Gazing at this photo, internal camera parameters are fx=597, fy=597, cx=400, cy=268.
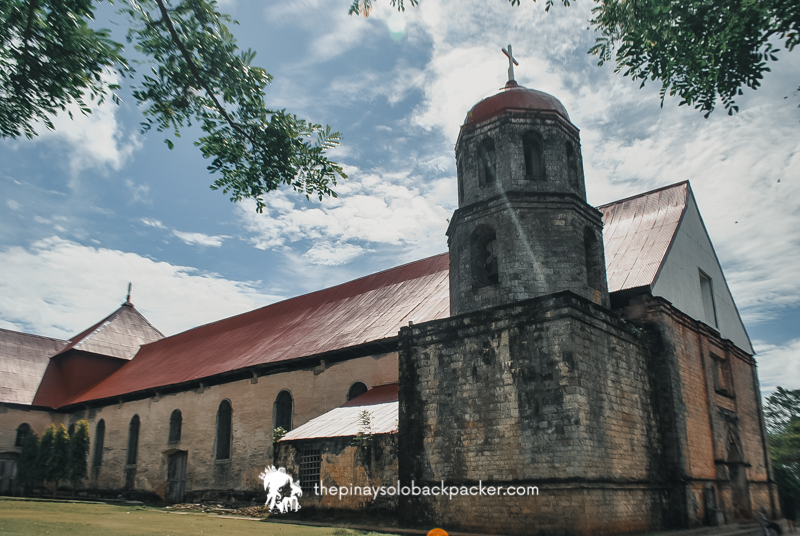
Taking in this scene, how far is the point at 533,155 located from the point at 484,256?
8.71 ft

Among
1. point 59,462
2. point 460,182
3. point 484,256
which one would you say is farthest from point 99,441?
point 484,256

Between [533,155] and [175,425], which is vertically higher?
[533,155]

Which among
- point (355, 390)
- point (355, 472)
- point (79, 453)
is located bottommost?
point (355, 472)

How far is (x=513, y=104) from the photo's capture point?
13680mm

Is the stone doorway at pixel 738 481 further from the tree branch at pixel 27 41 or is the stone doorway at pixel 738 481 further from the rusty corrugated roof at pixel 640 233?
the tree branch at pixel 27 41

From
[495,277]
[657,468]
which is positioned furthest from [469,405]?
[657,468]

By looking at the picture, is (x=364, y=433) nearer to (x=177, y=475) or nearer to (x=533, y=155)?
(x=533, y=155)

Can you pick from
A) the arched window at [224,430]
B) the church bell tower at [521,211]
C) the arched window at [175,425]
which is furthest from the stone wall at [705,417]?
the arched window at [175,425]

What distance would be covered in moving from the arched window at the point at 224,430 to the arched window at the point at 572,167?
13.2 m

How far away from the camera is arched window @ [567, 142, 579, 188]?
44.8 feet

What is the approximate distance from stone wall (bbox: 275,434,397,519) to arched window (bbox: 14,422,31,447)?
1990 cm

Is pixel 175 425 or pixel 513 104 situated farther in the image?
pixel 175 425

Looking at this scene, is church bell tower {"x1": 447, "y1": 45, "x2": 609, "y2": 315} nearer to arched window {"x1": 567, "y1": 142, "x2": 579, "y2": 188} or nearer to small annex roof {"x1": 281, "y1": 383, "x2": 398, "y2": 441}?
arched window {"x1": 567, "y1": 142, "x2": 579, "y2": 188}

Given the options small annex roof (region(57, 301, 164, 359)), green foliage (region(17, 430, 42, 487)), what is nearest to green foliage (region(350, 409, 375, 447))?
green foliage (region(17, 430, 42, 487))
